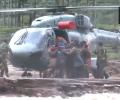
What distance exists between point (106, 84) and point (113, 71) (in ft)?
11.0

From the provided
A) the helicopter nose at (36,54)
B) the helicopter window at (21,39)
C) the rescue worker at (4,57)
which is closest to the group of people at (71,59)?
the helicopter nose at (36,54)

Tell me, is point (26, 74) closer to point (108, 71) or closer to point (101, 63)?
point (101, 63)

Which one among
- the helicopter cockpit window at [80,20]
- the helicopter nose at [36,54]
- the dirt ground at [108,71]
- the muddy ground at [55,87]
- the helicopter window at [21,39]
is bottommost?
the dirt ground at [108,71]

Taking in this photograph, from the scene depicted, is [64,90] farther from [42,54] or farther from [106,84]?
[42,54]

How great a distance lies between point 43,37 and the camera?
1333 cm

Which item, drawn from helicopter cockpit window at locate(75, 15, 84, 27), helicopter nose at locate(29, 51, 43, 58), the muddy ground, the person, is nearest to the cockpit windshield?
helicopter nose at locate(29, 51, 43, 58)

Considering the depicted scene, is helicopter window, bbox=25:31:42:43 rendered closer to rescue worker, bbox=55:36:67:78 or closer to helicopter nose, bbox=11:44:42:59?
helicopter nose, bbox=11:44:42:59

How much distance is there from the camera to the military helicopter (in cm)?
1285

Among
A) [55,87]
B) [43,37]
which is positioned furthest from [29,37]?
[55,87]

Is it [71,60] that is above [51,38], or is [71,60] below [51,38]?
below

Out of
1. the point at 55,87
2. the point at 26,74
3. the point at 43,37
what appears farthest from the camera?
the point at 43,37

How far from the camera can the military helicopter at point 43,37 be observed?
12852mm

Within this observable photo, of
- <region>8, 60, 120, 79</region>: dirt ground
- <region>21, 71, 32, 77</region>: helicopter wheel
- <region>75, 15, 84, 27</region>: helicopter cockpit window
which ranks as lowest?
<region>8, 60, 120, 79</region>: dirt ground

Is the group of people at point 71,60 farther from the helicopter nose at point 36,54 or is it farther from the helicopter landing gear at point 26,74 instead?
the helicopter landing gear at point 26,74
